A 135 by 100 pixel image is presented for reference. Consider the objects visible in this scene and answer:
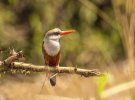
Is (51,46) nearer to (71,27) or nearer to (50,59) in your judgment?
(50,59)

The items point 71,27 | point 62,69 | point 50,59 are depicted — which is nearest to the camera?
point 62,69

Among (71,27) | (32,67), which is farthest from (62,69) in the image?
(71,27)

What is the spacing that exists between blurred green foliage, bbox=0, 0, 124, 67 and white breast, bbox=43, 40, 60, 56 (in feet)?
13.2

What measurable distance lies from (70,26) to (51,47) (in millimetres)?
4666

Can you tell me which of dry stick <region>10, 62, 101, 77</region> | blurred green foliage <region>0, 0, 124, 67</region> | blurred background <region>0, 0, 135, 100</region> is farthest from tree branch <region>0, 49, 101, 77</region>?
blurred green foliage <region>0, 0, 124, 67</region>

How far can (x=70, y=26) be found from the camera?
6.79m

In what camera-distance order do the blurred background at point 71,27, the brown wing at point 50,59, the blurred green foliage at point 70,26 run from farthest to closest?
1. the blurred green foliage at point 70,26
2. the blurred background at point 71,27
3. the brown wing at point 50,59

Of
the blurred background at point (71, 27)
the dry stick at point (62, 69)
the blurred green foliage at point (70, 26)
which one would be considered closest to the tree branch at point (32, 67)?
the dry stick at point (62, 69)

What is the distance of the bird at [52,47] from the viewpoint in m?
2.07

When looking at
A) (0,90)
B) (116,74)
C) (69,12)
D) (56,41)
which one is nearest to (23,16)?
(69,12)

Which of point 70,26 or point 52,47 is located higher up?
point 70,26

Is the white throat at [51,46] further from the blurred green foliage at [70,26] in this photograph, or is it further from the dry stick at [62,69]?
the blurred green foliage at [70,26]

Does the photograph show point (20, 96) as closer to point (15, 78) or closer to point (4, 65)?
point (15, 78)

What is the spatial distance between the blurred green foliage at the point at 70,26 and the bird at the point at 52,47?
158 inches
